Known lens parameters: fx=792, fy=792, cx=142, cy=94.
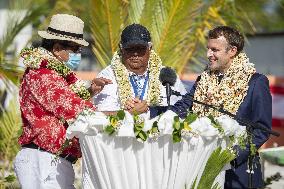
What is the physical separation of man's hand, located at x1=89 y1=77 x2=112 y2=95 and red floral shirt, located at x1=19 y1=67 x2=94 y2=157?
26cm

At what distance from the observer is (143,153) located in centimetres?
438

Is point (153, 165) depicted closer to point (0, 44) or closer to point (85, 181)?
point (85, 181)

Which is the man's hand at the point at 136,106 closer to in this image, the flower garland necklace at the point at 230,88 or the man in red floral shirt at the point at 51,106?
the man in red floral shirt at the point at 51,106

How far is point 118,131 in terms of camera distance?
4.32 meters

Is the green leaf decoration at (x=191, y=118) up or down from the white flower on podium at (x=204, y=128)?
up

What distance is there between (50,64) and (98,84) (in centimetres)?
43

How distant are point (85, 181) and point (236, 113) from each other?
113 cm

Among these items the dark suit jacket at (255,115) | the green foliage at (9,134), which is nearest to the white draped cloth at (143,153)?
the dark suit jacket at (255,115)

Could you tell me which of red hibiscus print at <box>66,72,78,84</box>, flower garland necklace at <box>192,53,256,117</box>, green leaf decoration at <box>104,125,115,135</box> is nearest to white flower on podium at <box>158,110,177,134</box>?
green leaf decoration at <box>104,125,115,135</box>

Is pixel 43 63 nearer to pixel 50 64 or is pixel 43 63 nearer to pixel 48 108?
pixel 50 64

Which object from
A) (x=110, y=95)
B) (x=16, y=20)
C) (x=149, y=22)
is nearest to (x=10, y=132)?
(x=16, y=20)

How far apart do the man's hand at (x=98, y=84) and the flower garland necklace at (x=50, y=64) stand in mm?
166

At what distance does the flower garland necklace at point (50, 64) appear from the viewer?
5.04 meters

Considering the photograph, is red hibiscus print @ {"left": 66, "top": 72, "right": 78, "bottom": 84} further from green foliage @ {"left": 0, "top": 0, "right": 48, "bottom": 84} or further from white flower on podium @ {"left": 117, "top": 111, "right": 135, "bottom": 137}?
green foliage @ {"left": 0, "top": 0, "right": 48, "bottom": 84}
